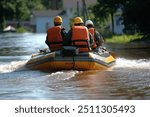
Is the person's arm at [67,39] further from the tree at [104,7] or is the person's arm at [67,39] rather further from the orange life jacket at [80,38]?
the tree at [104,7]

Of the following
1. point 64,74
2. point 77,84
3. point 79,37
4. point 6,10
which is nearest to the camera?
point 77,84

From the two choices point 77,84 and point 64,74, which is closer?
point 77,84

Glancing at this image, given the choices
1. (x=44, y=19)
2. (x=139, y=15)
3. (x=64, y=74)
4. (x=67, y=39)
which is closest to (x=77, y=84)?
(x=64, y=74)

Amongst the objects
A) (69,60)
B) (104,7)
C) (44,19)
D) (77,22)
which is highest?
(77,22)

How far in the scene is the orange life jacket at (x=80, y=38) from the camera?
52.7 ft

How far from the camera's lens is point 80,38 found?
1619 cm

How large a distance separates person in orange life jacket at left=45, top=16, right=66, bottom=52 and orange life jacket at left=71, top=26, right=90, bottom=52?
2.62 feet

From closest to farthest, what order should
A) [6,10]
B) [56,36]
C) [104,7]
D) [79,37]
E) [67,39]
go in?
[79,37]
[67,39]
[56,36]
[104,7]
[6,10]

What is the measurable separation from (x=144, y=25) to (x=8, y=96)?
2984 centimetres

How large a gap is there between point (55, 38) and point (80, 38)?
119 centimetres

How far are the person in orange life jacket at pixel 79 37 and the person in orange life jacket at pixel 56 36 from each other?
0.72 meters

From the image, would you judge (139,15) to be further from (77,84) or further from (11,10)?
(11,10)

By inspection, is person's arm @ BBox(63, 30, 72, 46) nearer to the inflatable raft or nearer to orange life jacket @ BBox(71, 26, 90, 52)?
orange life jacket @ BBox(71, 26, 90, 52)

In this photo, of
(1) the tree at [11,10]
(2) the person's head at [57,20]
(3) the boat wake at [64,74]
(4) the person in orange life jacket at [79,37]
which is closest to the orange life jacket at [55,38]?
(2) the person's head at [57,20]
